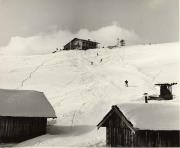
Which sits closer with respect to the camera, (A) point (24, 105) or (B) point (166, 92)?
(A) point (24, 105)

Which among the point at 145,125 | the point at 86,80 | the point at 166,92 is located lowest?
the point at 145,125

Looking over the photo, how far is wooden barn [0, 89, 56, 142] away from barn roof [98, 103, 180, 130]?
418 inches

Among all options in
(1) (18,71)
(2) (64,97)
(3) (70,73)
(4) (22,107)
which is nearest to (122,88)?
(2) (64,97)

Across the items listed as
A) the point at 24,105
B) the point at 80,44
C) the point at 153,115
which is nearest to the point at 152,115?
the point at 153,115

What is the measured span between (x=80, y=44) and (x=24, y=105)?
63.2m

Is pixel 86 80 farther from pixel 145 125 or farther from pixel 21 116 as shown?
pixel 145 125

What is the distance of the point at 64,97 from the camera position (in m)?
46.1

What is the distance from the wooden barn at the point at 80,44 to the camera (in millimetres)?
92562

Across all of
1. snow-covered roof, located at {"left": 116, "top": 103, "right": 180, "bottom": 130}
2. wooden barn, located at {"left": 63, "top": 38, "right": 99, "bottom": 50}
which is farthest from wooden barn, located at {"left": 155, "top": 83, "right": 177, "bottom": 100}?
wooden barn, located at {"left": 63, "top": 38, "right": 99, "bottom": 50}

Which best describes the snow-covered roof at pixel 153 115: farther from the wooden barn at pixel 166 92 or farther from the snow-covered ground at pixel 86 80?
the wooden barn at pixel 166 92

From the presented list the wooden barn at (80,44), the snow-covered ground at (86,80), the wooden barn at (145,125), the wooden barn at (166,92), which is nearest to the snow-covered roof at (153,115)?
the wooden barn at (145,125)

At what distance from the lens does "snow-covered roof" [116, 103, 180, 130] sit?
1914cm

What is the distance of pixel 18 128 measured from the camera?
28.8 meters

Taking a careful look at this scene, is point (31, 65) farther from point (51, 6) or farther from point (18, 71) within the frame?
point (51, 6)
